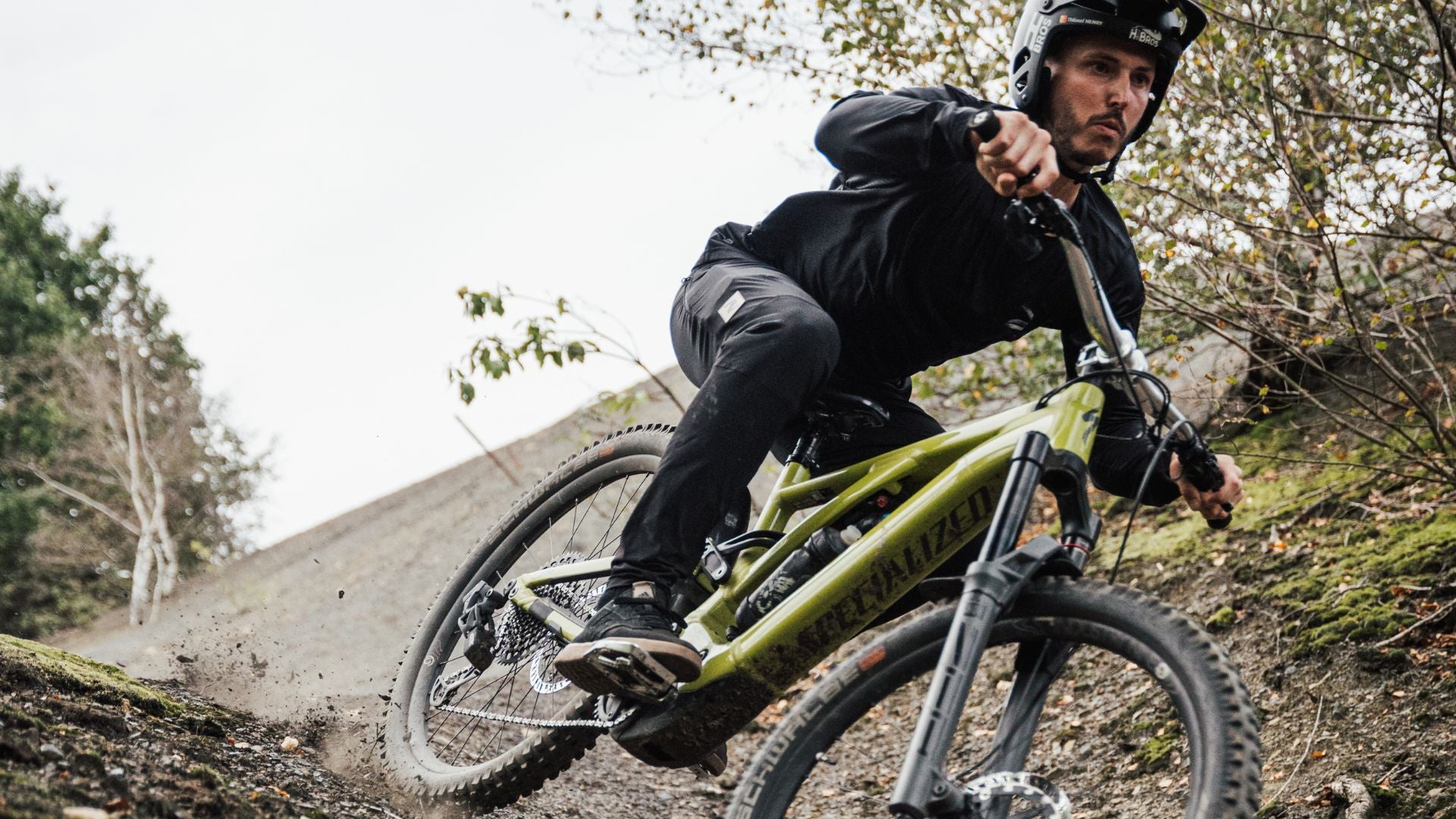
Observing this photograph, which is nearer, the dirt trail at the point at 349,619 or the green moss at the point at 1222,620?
the dirt trail at the point at 349,619

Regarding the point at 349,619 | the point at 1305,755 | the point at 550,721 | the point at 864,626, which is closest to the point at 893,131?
the point at 864,626

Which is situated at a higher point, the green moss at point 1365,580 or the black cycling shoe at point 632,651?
the black cycling shoe at point 632,651

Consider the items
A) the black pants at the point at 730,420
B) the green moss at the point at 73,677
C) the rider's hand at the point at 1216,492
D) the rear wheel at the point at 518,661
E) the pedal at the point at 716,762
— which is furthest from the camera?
the rear wheel at the point at 518,661

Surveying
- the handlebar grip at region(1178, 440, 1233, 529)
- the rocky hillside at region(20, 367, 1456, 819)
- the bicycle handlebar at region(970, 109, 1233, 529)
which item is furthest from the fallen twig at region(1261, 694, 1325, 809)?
the bicycle handlebar at region(970, 109, 1233, 529)

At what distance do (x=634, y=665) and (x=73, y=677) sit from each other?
1885 millimetres

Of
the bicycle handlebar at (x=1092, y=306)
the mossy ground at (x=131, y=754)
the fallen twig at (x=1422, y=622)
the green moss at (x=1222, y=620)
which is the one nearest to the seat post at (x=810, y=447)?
the bicycle handlebar at (x=1092, y=306)

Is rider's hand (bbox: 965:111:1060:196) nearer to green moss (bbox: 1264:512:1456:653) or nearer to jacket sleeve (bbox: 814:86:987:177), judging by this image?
jacket sleeve (bbox: 814:86:987:177)

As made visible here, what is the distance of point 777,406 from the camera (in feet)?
8.59

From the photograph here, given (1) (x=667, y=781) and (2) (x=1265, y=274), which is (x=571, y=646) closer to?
(1) (x=667, y=781)

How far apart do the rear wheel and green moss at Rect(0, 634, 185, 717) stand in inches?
28.9

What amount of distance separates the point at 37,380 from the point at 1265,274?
110 ft

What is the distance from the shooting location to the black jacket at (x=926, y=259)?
271 centimetres

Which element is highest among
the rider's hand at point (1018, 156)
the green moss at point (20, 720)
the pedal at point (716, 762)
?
the rider's hand at point (1018, 156)

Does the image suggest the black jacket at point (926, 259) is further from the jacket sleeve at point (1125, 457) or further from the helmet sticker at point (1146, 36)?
the helmet sticker at point (1146, 36)
